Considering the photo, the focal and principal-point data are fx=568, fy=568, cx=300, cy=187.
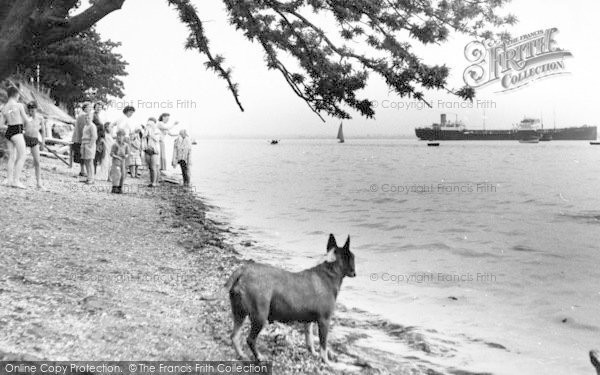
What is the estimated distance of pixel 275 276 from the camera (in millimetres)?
5152

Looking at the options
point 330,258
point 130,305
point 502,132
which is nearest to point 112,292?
point 130,305

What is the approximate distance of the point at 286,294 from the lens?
516 centimetres

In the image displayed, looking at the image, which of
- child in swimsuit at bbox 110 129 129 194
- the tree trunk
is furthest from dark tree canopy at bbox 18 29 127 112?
the tree trunk

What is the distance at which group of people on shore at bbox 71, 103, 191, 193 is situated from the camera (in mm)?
17469

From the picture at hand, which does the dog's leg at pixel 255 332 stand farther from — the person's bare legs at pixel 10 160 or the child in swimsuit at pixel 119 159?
the child in swimsuit at pixel 119 159

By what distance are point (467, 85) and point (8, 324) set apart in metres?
5.66

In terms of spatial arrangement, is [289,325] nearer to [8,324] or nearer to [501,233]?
[8,324]

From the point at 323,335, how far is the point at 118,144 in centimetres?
1337

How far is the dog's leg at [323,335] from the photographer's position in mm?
5461

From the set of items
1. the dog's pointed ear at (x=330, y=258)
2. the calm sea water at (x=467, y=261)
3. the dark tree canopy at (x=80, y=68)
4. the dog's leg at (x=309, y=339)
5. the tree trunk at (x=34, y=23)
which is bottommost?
the calm sea water at (x=467, y=261)

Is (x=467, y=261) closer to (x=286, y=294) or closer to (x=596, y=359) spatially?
(x=596, y=359)

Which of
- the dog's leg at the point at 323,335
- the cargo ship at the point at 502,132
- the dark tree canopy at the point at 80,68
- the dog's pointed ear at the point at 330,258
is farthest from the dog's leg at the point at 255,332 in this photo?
the cargo ship at the point at 502,132

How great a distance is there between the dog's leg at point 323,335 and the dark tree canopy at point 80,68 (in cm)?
3218

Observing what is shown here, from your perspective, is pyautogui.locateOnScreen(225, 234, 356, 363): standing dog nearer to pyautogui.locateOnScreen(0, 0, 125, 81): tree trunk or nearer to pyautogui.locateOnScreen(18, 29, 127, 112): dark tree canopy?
pyautogui.locateOnScreen(0, 0, 125, 81): tree trunk
